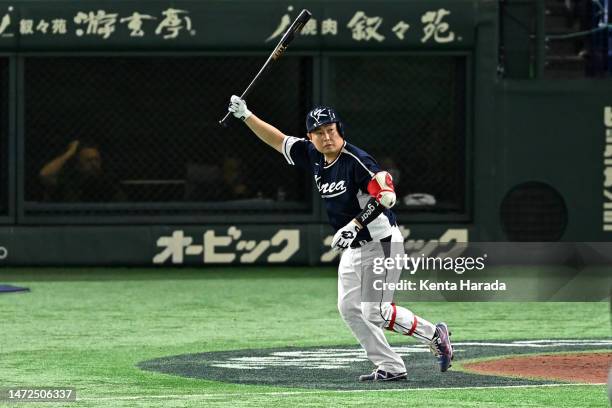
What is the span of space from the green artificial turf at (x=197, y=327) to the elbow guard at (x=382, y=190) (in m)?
1.11

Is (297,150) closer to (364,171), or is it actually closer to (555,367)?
(364,171)

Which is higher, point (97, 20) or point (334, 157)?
point (97, 20)

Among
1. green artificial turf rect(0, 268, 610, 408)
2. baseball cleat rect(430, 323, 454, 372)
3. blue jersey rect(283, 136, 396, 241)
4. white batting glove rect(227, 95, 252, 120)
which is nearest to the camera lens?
green artificial turf rect(0, 268, 610, 408)

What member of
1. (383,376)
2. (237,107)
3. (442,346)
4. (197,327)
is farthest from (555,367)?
(197,327)

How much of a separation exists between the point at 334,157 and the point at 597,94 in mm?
8395

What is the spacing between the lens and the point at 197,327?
1230 centimetres

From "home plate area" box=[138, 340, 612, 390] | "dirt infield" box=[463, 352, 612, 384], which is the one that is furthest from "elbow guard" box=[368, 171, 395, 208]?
"dirt infield" box=[463, 352, 612, 384]

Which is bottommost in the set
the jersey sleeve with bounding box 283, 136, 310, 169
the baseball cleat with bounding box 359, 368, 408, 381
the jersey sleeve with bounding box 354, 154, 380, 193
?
the baseball cleat with bounding box 359, 368, 408, 381

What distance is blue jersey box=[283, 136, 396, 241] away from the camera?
9141 millimetres

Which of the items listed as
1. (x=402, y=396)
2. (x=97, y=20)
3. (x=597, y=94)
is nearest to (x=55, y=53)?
(x=97, y=20)

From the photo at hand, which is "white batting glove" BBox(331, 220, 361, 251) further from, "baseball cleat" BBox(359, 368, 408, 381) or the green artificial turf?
the green artificial turf

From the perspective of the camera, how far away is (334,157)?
30.3ft

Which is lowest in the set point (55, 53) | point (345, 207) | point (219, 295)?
point (219, 295)

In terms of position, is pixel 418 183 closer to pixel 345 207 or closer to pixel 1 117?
pixel 1 117
